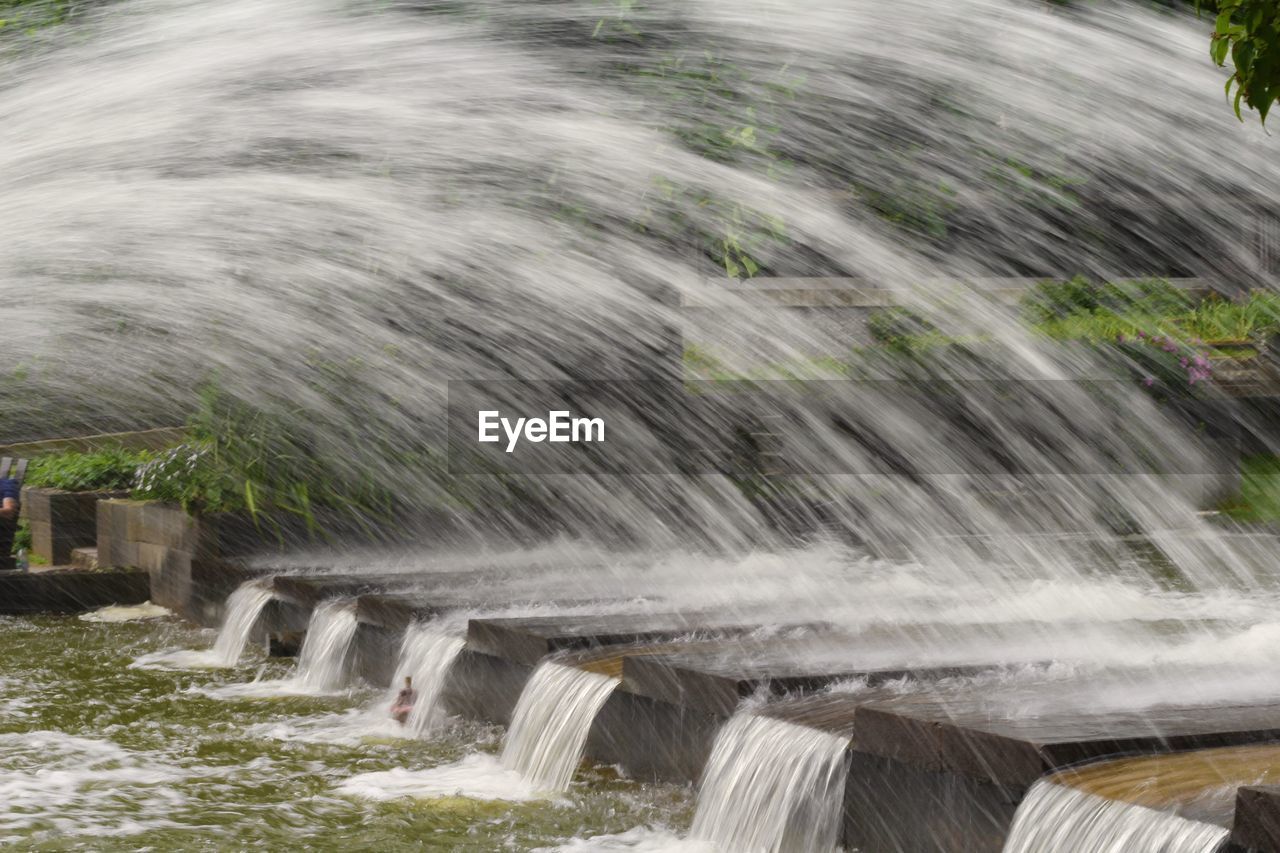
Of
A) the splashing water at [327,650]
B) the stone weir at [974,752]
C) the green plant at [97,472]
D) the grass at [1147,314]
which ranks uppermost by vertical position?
the grass at [1147,314]

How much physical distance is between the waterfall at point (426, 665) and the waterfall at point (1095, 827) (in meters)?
3.93

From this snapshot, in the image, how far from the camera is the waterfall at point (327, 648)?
30.6 feet

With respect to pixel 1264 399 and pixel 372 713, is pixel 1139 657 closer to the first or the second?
pixel 372 713

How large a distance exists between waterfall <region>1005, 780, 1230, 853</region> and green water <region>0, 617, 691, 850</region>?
187cm

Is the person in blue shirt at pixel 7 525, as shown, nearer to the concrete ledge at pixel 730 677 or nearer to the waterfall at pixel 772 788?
the concrete ledge at pixel 730 677

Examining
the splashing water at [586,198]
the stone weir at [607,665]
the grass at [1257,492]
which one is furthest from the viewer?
the grass at [1257,492]

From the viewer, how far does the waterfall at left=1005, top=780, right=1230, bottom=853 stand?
13.9 feet

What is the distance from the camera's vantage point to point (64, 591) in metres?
12.8

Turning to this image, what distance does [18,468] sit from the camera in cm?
1447

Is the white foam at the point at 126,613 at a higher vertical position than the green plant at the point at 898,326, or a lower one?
lower

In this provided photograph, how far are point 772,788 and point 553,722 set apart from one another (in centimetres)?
158

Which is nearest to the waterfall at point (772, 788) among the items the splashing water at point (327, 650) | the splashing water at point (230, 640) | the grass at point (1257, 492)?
the splashing water at point (327, 650)

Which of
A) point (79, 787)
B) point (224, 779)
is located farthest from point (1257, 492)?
point (79, 787)

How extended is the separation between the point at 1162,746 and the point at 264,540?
29.0 ft
